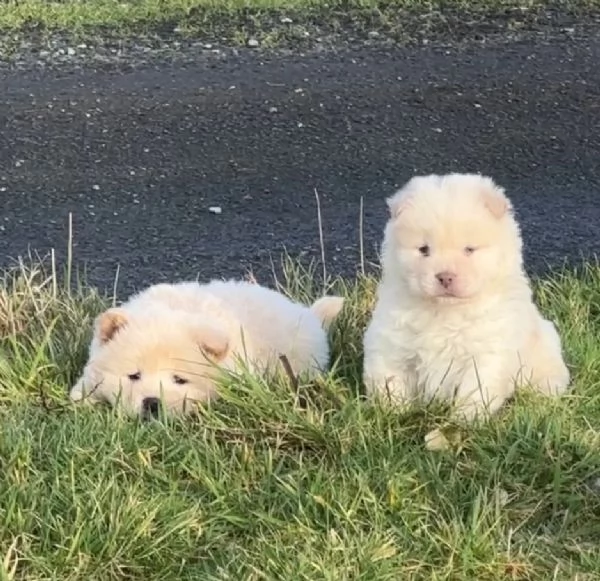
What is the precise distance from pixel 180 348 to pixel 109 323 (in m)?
0.27

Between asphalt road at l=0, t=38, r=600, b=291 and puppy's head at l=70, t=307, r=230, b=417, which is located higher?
puppy's head at l=70, t=307, r=230, b=417

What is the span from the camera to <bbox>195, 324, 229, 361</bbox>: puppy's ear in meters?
4.23

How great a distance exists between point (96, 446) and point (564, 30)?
6.91 m

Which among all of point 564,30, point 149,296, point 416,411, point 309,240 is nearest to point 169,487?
point 416,411

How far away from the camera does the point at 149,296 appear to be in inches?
185

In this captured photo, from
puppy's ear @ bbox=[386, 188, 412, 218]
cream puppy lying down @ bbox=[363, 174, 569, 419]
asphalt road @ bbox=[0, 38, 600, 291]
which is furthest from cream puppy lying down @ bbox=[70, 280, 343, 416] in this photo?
asphalt road @ bbox=[0, 38, 600, 291]

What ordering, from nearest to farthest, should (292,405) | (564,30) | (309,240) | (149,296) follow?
1. (292,405)
2. (149,296)
3. (309,240)
4. (564,30)

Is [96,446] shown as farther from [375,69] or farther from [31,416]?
[375,69]

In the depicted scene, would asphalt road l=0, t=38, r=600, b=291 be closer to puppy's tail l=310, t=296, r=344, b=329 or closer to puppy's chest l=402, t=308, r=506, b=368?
puppy's tail l=310, t=296, r=344, b=329

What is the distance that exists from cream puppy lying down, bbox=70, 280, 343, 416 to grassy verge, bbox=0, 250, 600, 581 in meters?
0.13

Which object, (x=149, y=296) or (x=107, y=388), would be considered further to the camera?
(x=149, y=296)

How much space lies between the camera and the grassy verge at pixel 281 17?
9391 mm

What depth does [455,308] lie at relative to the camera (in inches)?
159

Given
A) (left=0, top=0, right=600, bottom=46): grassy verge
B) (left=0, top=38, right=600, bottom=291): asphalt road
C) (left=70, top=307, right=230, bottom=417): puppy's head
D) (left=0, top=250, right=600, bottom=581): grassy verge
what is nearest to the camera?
(left=0, top=250, right=600, bottom=581): grassy verge
